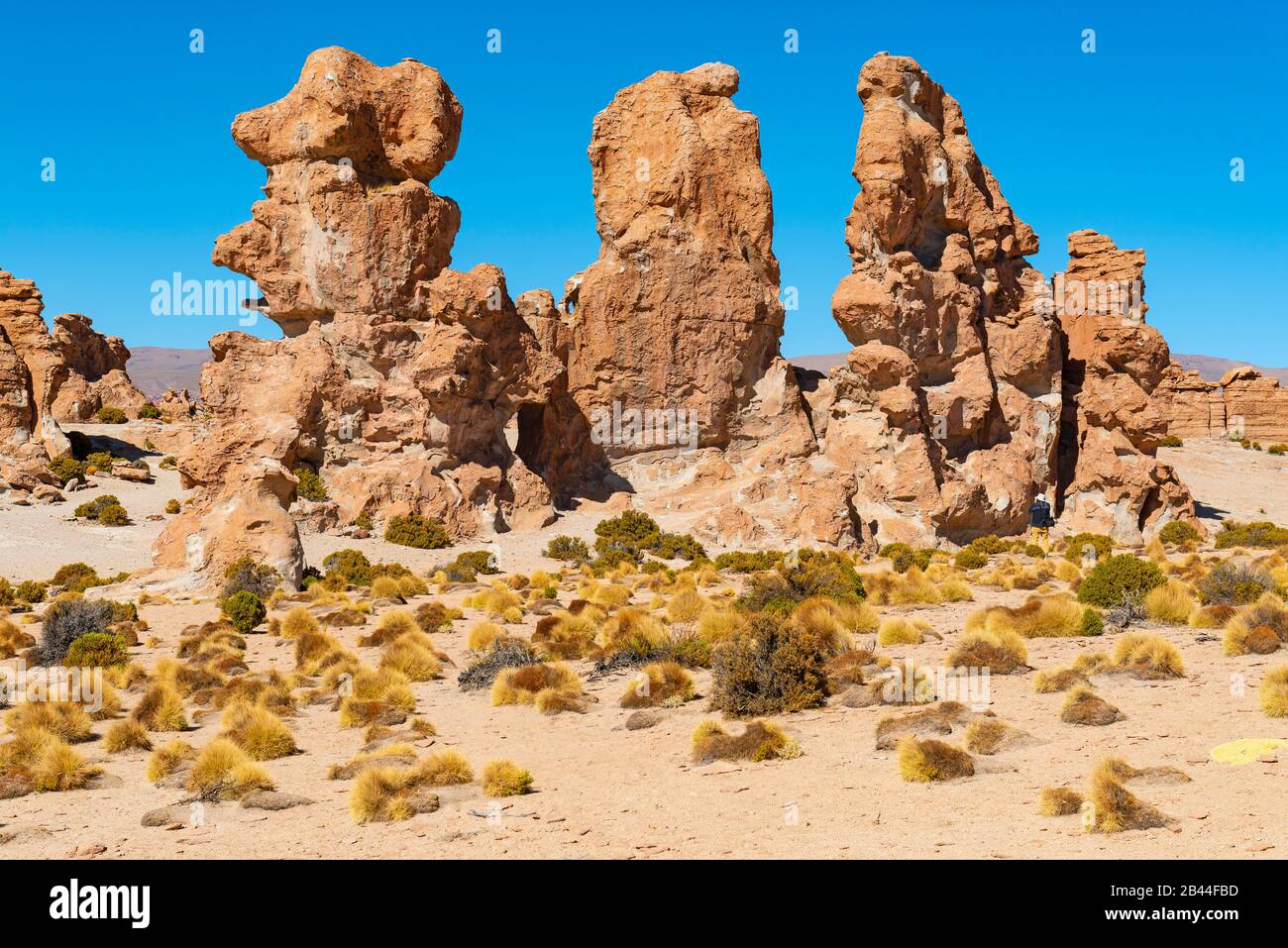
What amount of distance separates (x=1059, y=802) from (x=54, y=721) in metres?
9.16

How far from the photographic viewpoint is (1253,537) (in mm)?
30500

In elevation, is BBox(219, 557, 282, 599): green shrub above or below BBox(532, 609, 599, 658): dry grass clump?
above

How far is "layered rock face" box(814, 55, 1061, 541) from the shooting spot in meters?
31.9

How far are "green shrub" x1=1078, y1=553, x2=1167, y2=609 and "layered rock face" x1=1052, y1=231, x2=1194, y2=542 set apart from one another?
16812 mm

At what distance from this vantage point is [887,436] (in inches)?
1261

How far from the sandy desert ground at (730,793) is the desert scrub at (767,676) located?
0.23 meters

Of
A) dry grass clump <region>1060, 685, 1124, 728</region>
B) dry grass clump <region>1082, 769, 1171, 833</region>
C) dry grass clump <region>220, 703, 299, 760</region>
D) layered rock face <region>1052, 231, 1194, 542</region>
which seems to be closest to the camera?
dry grass clump <region>1082, 769, 1171, 833</region>

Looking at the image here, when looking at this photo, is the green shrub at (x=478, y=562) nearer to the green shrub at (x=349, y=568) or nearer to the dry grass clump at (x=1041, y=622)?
the green shrub at (x=349, y=568)

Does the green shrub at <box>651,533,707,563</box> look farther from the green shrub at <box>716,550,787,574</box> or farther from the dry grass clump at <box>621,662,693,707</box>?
the dry grass clump at <box>621,662,693,707</box>

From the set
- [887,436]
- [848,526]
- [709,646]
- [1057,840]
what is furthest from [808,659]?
[887,436]

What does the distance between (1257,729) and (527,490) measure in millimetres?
24635

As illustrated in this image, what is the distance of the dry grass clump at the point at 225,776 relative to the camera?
915 cm

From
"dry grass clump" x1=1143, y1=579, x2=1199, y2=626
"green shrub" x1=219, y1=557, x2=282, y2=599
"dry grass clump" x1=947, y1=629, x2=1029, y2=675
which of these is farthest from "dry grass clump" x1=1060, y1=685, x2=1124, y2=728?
"green shrub" x1=219, y1=557, x2=282, y2=599

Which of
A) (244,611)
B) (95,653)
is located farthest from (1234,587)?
(95,653)
